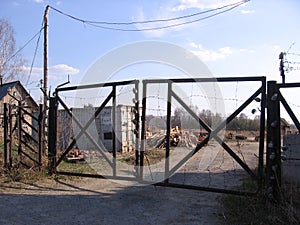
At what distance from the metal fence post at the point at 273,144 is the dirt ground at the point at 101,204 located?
0.99 m

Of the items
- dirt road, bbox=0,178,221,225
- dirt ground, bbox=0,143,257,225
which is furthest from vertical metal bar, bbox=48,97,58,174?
dirt road, bbox=0,178,221,225

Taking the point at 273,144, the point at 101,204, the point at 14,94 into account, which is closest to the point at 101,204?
the point at 101,204

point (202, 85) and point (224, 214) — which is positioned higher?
point (202, 85)

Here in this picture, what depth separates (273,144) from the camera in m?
4.96

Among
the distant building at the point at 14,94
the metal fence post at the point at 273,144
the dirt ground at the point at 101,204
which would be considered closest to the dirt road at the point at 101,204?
the dirt ground at the point at 101,204

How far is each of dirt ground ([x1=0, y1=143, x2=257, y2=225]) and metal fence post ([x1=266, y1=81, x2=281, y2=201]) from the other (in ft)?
3.23

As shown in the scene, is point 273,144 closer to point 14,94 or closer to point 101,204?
point 101,204

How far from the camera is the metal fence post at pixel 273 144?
4.90m

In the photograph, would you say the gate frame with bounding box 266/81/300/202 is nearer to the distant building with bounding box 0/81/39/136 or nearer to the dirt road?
the dirt road

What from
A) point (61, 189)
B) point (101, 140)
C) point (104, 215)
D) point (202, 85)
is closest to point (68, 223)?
point (104, 215)

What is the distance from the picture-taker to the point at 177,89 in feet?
19.9

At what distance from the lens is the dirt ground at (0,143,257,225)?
4695 millimetres

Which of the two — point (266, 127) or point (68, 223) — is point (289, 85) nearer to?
point (266, 127)

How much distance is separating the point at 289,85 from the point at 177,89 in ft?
6.96
